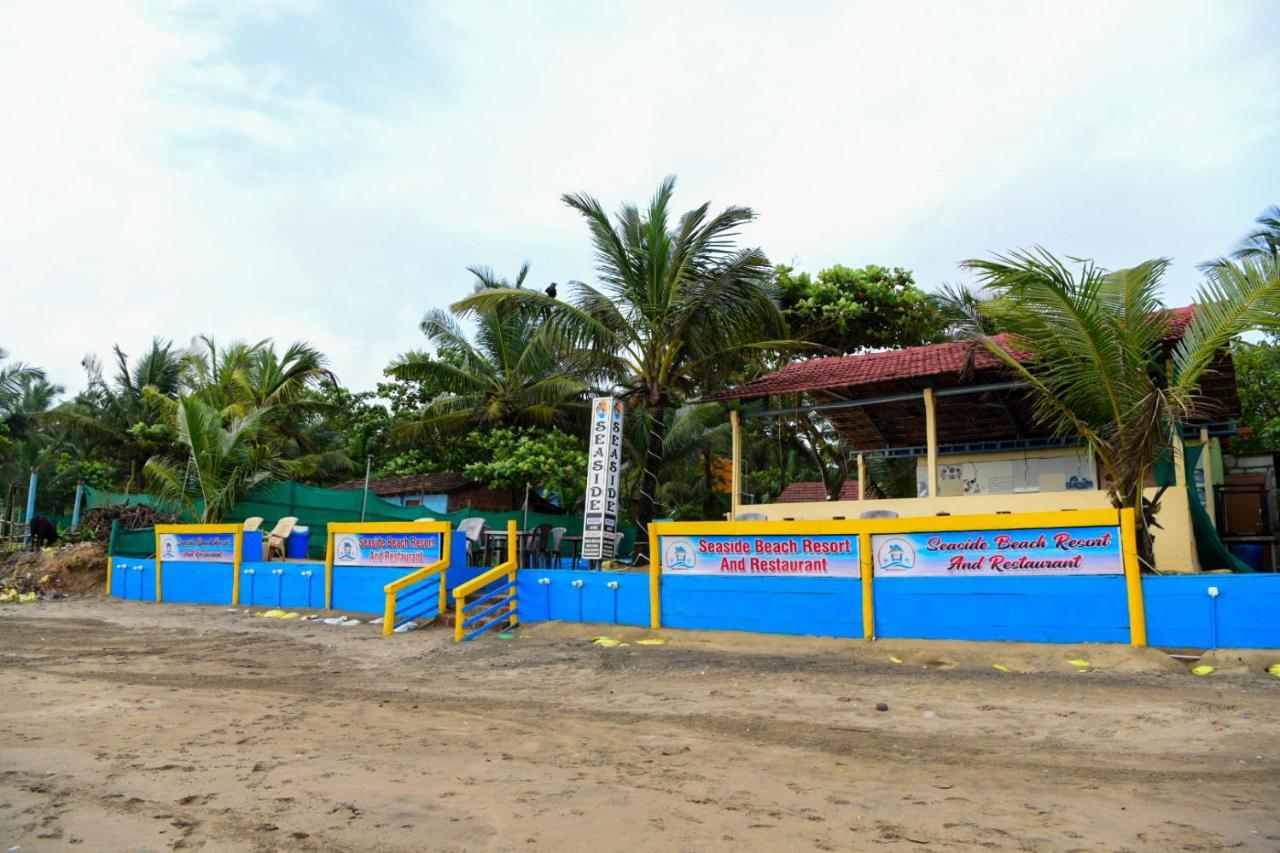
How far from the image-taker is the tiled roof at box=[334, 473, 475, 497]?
27688 mm

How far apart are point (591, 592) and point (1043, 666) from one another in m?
5.64

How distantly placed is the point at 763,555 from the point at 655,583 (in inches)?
59.9

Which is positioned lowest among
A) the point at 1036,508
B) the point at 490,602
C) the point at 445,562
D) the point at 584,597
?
the point at 490,602

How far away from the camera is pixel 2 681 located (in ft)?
29.1

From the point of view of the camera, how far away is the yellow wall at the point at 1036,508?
39.4 feet

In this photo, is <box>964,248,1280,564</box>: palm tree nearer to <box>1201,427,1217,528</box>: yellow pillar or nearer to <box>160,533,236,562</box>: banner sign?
<box>1201,427,1217,528</box>: yellow pillar

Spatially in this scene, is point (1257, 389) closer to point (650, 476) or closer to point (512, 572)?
point (650, 476)

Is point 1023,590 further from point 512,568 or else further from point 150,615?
point 150,615

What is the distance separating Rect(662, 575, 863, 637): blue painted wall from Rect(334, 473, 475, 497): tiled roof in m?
15.8

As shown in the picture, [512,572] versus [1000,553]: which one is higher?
[1000,553]

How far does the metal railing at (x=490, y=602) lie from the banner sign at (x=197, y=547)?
21.1ft

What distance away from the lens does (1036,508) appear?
13.2 meters

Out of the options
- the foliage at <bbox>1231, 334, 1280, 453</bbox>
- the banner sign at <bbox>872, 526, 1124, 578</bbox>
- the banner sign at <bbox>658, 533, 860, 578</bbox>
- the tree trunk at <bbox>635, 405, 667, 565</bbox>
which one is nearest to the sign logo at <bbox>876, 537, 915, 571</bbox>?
the banner sign at <bbox>872, 526, 1124, 578</bbox>

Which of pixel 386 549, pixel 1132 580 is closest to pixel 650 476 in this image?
pixel 386 549
